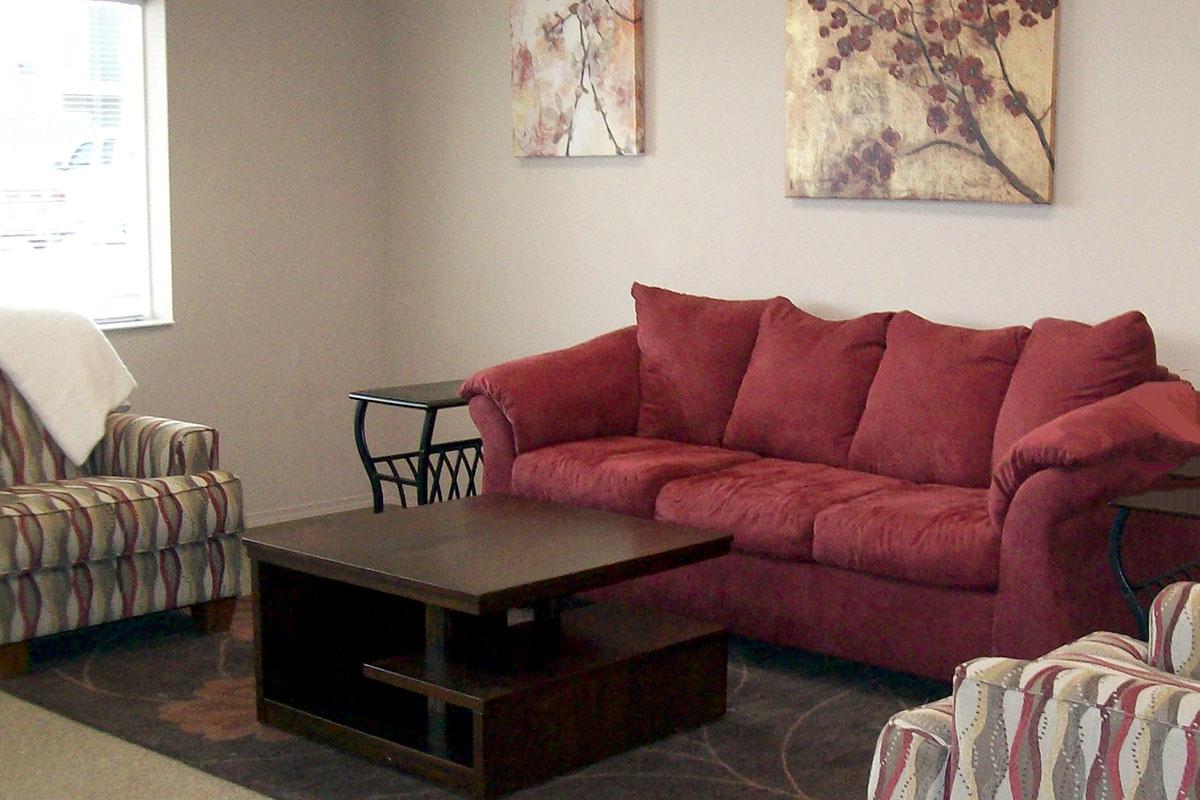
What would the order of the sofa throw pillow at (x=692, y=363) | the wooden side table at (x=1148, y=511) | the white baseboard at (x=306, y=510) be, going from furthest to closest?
the white baseboard at (x=306, y=510), the sofa throw pillow at (x=692, y=363), the wooden side table at (x=1148, y=511)

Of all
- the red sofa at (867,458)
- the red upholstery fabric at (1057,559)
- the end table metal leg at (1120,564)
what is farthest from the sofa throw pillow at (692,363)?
the end table metal leg at (1120,564)

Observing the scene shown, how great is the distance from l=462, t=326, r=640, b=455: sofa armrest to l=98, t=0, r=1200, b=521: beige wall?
523 millimetres

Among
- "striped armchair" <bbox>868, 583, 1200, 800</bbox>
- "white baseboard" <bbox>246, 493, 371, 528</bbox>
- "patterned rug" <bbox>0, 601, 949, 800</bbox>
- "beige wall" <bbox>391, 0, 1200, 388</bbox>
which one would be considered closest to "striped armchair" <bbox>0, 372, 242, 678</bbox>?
"patterned rug" <bbox>0, 601, 949, 800</bbox>

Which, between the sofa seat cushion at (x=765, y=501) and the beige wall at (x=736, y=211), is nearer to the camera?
the sofa seat cushion at (x=765, y=501)

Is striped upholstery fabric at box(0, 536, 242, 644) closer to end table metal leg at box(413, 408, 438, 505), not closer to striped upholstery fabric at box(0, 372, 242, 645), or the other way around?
striped upholstery fabric at box(0, 372, 242, 645)

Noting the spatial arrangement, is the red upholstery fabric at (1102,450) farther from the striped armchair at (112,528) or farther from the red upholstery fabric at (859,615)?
the striped armchair at (112,528)

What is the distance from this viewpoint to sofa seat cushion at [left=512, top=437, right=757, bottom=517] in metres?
4.31

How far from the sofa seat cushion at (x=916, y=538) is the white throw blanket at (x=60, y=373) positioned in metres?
2.18

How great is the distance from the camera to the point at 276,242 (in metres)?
5.81

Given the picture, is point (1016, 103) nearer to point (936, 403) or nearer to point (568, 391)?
point (936, 403)

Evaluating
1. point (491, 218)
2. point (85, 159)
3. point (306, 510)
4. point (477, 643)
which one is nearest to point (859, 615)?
point (477, 643)

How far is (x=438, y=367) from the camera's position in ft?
20.1

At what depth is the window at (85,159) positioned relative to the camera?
513 cm

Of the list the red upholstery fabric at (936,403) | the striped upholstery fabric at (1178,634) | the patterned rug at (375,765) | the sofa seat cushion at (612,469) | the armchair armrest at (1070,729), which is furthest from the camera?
the sofa seat cushion at (612,469)
